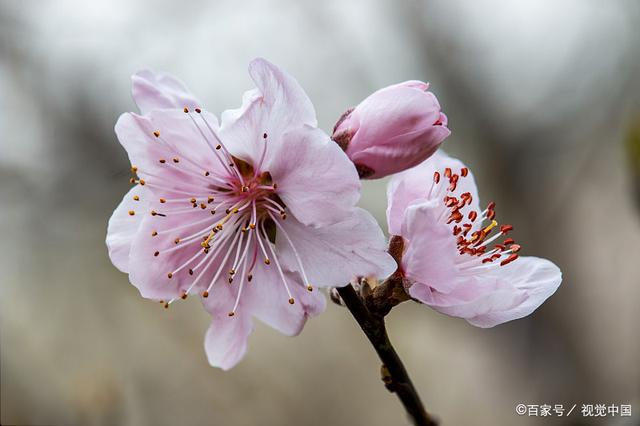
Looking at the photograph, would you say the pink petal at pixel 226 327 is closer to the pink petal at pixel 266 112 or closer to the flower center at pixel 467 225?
the pink petal at pixel 266 112

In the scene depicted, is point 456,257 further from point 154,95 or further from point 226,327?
point 154,95

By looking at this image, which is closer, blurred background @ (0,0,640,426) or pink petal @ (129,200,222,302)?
pink petal @ (129,200,222,302)

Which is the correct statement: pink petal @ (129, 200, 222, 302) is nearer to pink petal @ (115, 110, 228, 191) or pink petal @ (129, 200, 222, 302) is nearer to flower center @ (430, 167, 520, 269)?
pink petal @ (115, 110, 228, 191)

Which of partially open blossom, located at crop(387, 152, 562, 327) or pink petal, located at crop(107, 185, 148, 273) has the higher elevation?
pink petal, located at crop(107, 185, 148, 273)

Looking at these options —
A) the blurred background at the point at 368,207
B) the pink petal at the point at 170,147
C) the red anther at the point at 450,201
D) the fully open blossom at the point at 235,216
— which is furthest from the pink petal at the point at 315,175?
the blurred background at the point at 368,207

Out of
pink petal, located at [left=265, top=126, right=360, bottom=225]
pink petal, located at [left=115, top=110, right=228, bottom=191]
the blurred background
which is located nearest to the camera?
pink petal, located at [left=265, top=126, right=360, bottom=225]

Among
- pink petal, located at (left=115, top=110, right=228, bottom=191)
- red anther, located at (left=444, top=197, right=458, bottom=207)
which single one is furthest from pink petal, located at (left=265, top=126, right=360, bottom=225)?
red anther, located at (left=444, top=197, right=458, bottom=207)

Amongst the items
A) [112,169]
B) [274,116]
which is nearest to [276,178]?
[274,116]
